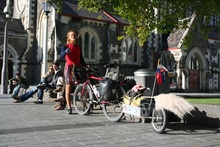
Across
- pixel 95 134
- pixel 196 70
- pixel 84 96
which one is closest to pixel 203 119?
pixel 95 134

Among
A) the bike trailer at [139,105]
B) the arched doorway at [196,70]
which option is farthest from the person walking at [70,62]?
the arched doorway at [196,70]

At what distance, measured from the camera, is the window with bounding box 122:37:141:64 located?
94.9 ft

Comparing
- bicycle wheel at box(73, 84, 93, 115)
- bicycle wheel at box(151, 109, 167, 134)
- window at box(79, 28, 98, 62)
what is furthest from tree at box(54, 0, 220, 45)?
window at box(79, 28, 98, 62)

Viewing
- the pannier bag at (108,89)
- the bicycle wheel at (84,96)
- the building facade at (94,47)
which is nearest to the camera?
the pannier bag at (108,89)

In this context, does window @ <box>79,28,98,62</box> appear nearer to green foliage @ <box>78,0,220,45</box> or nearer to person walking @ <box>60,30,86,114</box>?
green foliage @ <box>78,0,220,45</box>

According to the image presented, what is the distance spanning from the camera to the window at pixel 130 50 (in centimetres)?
2892

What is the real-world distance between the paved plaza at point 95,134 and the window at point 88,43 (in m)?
19.5

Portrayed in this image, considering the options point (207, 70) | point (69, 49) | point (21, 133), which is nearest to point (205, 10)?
point (69, 49)

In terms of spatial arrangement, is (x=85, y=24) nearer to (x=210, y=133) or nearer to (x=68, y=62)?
(x=68, y=62)

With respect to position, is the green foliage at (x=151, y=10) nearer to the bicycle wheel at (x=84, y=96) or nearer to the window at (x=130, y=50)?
the bicycle wheel at (x=84, y=96)

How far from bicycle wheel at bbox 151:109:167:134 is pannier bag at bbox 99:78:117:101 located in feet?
4.98

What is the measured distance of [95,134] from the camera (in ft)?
17.6

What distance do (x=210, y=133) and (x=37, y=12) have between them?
2482 centimetres

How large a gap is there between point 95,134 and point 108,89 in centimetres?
182
